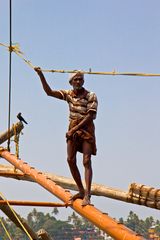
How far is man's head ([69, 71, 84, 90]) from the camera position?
687cm

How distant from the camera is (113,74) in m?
6.59

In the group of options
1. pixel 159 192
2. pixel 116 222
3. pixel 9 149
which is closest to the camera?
pixel 116 222

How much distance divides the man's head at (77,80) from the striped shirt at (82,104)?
11 centimetres

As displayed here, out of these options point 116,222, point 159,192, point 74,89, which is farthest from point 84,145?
point 159,192

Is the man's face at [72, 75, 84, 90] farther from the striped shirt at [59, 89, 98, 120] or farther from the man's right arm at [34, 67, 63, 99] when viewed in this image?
the man's right arm at [34, 67, 63, 99]

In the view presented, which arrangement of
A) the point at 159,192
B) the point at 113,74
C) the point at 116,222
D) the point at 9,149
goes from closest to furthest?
1. the point at 116,222
2. the point at 113,74
3. the point at 159,192
4. the point at 9,149

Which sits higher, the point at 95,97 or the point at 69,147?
the point at 95,97

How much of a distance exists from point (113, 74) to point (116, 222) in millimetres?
1625

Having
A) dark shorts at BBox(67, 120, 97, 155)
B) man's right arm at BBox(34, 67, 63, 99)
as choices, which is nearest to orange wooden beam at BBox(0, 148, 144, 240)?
dark shorts at BBox(67, 120, 97, 155)

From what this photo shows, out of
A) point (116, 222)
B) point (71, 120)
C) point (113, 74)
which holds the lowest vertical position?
point (116, 222)

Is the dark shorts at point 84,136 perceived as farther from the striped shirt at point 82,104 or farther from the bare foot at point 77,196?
the bare foot at point 77,196

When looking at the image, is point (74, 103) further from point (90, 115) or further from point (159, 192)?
point (159, 192)

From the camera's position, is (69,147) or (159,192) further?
(159,192)

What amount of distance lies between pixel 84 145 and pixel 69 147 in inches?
7.4
